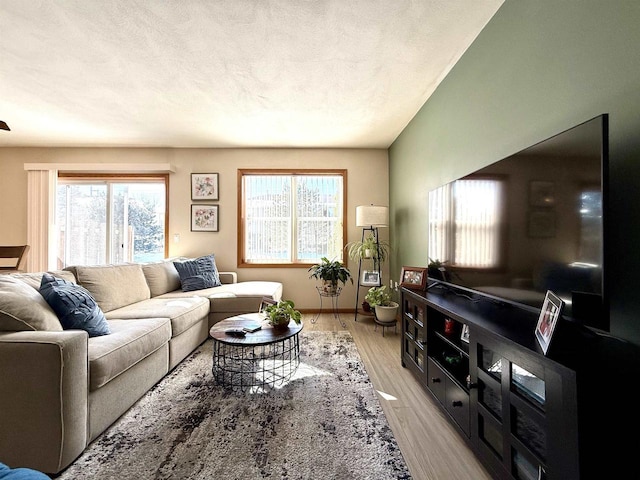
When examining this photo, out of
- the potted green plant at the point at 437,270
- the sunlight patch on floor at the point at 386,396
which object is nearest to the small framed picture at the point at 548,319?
the potted green plant at the point at 437,270

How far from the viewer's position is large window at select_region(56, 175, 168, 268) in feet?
14.1

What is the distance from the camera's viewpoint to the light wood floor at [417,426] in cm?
132

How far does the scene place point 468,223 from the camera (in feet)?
5.97

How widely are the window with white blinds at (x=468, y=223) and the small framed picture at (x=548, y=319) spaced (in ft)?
1.54

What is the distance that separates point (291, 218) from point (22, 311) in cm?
324

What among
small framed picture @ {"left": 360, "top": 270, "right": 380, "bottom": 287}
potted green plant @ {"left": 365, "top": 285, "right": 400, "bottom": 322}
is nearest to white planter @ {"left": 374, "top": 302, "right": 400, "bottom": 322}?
potted green plant @ {"left": 365, "top": 285, "right": 400, "bottom": 322}

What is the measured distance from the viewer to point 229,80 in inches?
98.7

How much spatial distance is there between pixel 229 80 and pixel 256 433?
2.76m

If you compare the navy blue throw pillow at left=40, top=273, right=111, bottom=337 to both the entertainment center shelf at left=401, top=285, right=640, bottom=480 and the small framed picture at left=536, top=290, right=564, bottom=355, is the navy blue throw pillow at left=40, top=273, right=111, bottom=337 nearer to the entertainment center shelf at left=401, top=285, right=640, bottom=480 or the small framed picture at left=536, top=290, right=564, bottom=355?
the entertainment center shelf at left=401, top=285, right=640, bottom=480

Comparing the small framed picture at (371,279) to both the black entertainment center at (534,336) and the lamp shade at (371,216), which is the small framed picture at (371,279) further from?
the black entertainment center at (534,336)

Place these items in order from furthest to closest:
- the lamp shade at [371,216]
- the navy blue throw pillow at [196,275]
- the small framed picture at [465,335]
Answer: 1. the lamp shade at [371,216]
2. the navy blue throw pillow at [196,275]
3. the small framed picture at [465,335]

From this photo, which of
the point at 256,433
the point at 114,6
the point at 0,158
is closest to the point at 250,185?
the point at 114,6

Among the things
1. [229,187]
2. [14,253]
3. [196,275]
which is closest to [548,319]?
[196,275]

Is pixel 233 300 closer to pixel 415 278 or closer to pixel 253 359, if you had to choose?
pixel 253 359
